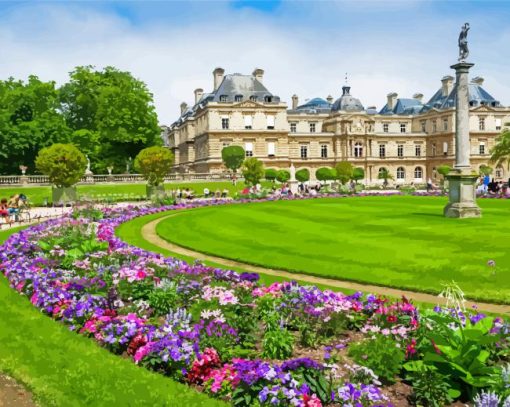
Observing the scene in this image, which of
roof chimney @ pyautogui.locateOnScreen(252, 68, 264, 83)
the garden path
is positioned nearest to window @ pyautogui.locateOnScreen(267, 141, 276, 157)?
roof chimney @ pyautogui.locateOnScreen(252, 68, 264, 83)

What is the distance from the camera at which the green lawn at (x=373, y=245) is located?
11.0 meters

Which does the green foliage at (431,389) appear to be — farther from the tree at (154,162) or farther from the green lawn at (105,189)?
the green lawn at (105,189)

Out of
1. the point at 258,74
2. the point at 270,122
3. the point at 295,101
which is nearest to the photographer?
the point at 270,122

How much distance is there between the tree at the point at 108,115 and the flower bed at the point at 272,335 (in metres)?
48.9

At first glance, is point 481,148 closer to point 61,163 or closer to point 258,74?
point 258,74

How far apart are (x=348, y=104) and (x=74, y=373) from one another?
82961 millimetres

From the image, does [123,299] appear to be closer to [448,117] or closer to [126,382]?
[126,382]

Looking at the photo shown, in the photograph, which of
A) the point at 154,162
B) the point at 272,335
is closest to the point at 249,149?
the point at 154,162

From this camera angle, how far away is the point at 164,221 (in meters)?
23.8

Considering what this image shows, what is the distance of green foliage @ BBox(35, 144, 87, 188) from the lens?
3509cm

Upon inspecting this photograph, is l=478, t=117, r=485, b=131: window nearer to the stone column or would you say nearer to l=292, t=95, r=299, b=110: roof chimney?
l=292, t=95, r=299, b=110: roof chimney

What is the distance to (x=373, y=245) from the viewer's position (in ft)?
49.4

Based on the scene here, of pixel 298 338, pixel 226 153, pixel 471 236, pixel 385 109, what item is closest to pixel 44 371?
pixel 298 338

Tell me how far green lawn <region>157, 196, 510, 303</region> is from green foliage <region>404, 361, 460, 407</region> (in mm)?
4563
